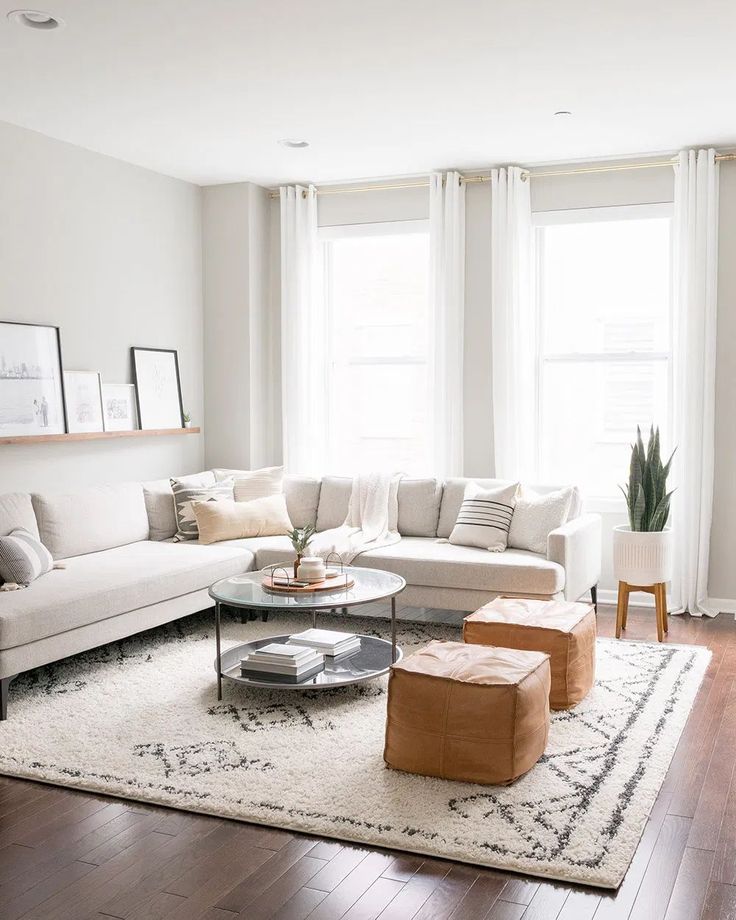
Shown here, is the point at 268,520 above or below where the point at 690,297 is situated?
below

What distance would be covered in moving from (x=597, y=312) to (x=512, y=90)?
1943mm

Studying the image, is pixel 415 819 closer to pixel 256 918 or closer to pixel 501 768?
pixel 501 768

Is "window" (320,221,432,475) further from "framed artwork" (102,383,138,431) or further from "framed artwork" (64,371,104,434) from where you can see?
"framed artwork" (64,371,104,434)

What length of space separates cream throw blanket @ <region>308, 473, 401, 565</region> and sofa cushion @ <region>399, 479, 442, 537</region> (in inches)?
1.9

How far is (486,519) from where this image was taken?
5.50 metres

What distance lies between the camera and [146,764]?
A: 3.34 metres

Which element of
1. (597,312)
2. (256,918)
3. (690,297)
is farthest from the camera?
(597,312)

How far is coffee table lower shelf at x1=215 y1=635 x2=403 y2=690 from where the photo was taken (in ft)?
12.8

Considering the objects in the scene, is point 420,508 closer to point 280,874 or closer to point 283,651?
point 283,651

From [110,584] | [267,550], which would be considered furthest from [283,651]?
[267,550]

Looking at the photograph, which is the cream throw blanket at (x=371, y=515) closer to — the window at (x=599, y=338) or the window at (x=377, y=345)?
the window at (x=377, y=345)

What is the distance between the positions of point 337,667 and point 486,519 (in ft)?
5.44

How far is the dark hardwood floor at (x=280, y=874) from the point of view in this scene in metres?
2.42

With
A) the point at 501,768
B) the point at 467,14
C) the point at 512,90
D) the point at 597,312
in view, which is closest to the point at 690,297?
the point at 597,312
